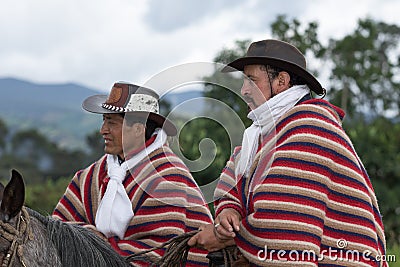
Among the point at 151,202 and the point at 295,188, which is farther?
the point at 151,202

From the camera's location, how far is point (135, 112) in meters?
4.46

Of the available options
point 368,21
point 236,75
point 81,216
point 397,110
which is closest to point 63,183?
point 81,216

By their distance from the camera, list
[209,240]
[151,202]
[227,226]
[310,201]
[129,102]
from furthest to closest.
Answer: [129,102]
[151,202]
[209,240]
[227,226]
[310,201]

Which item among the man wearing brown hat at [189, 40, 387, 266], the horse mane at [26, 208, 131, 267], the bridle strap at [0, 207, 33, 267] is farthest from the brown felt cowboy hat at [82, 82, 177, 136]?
the bridle strap at [0, 207, 33, 267]

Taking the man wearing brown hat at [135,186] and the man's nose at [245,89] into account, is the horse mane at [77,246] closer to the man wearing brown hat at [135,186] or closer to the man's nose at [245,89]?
the man wearing brown hat at [135,186]

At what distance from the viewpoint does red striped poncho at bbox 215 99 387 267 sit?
10.5 ft

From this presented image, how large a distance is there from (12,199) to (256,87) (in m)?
1.51

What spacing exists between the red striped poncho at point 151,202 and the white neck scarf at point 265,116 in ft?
2.33

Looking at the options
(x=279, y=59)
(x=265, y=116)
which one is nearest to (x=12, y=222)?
(x=265, y=116)

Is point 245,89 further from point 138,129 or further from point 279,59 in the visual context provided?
point 138,129

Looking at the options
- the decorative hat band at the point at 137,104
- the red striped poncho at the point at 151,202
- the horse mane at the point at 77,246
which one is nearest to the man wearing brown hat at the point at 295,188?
the horse mane at the point at 77,246

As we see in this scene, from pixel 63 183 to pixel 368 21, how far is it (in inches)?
620

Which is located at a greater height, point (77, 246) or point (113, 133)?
point (113, 133)

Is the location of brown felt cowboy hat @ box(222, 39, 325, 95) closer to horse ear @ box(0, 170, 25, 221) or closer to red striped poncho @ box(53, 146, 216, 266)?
red striped poncho @ box(53, 146, 216, 266)
